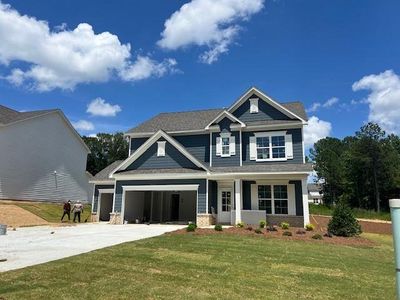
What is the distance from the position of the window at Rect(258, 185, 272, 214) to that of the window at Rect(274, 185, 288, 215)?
0.41 meters

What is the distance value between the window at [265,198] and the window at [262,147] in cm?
225

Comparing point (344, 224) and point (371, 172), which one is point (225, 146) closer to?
point (344, 224)

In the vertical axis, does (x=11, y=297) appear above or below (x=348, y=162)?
below

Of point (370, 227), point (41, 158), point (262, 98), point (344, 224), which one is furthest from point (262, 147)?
point (41, 158)

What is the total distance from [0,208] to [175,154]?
45.5 ft

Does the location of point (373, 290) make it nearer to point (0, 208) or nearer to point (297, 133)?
point (297, 133)

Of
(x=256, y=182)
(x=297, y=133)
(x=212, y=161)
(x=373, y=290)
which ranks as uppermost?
(x=297, y=133)

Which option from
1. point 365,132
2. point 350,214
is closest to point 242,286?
point 350,214

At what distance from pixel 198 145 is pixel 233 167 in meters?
3.76

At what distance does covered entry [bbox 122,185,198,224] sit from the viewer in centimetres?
2483

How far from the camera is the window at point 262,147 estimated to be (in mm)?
23125

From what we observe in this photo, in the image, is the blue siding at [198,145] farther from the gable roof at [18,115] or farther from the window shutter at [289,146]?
the gable roof at [18,115]

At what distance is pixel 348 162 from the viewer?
66.3m

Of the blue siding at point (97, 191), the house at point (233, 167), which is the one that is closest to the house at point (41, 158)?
the blue siding at point (97, 191)
